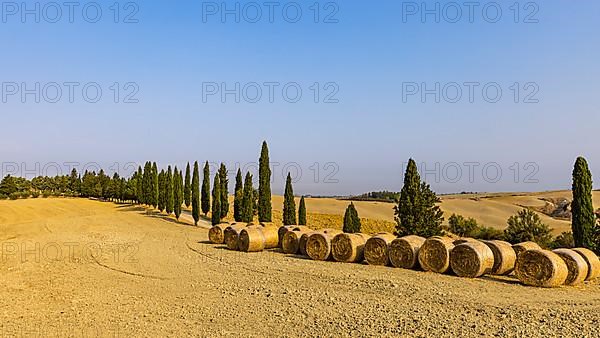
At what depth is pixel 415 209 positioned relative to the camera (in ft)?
71.0

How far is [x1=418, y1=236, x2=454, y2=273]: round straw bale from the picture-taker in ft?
44.2

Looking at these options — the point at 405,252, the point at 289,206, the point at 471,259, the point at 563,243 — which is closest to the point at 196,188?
the point at 289,206

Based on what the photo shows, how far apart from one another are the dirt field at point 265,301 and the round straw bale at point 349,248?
0.61m

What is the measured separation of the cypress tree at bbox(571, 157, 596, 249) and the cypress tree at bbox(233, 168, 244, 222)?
22472 mm

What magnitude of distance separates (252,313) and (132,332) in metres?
2.22

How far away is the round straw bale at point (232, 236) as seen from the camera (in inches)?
798

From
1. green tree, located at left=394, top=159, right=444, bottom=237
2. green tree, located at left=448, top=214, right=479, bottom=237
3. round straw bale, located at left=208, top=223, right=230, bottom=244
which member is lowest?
green tree, located at left=448, top=214, right=479, bottom=237

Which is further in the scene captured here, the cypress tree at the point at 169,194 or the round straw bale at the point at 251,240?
the cypress tree at the point at 169,194

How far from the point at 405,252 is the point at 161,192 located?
3819 cm

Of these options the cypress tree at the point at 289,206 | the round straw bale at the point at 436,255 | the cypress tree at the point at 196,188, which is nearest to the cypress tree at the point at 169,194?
the cypress tree at the point at 196,188

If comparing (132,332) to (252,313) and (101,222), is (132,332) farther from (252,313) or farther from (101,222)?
(101,222)

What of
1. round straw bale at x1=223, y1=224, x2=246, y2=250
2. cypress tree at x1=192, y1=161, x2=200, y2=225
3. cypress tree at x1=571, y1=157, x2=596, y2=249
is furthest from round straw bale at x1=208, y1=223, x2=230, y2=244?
cypress tree at x1=192, y1=161, x2=200, y2=225

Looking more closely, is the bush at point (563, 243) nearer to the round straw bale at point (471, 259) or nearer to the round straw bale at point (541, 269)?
the round straw bale at point (471, 259)

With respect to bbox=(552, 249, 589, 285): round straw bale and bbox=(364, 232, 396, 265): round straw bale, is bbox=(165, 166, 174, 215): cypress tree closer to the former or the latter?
bbox=(364, 232, 396, 265): round straw bale
